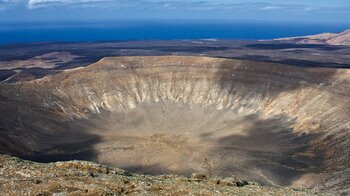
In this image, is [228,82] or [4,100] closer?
[4,100]

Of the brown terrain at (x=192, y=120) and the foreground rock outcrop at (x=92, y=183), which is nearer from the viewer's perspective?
the foreground rock outcrop at (x=92, y=183)

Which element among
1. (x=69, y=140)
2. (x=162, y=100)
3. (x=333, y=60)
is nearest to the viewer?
(x=69, y=140)

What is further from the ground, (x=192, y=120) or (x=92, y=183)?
(x=92, y=183)

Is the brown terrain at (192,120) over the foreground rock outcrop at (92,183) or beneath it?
beneath

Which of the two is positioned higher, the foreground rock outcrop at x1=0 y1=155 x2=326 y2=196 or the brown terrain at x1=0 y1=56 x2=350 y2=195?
the foreground rock outcrop at x1=0 y1=155 x2=326 y2=196

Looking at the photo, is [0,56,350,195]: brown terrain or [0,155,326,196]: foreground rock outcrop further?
Answer: [0,56,350,195]: brown terrain

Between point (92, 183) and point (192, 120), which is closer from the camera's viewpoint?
point (92, 183)

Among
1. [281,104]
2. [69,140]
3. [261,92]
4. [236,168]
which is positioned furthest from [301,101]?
[69,140]

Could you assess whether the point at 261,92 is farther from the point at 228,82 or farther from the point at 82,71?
the point at 82,71
